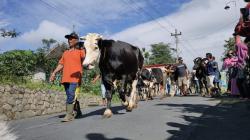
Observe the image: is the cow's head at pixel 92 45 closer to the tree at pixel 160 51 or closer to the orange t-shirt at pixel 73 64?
the orange t-shirt at pixel 73 64

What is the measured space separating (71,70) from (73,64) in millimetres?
191

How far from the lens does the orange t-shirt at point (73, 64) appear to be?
10.5 metres

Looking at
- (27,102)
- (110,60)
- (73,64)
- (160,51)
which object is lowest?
(27,102)

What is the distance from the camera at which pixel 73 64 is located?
10.6m

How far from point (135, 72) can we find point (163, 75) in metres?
9.81

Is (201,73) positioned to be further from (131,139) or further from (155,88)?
(131,139)

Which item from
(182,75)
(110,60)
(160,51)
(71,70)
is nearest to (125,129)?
(71,70)

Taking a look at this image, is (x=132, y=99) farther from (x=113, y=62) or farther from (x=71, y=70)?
(x=71, y=70)

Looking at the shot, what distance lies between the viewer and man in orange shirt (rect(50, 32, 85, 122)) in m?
10.3

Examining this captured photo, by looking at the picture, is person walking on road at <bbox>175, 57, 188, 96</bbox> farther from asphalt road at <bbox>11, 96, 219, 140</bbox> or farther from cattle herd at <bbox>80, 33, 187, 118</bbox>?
asphalt road at <bbox>11, 96, 219, 140</bbox>

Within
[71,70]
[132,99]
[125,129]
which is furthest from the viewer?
[132,99]

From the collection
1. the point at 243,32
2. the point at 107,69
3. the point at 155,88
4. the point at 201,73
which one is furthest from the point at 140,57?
the point at 155,88

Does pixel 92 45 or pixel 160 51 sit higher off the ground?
pixel 160 51

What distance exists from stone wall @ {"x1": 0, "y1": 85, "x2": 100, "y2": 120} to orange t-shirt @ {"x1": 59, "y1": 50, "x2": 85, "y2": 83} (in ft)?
13.4
